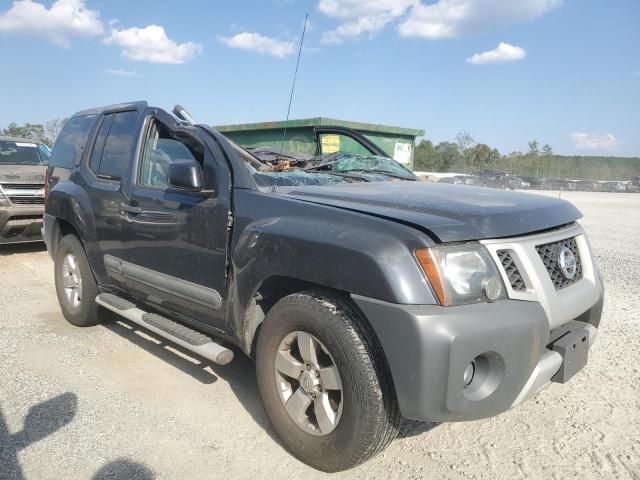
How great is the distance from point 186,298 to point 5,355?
189 cm

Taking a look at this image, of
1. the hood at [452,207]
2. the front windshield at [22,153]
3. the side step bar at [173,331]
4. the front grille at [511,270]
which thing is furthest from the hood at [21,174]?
the front grille at [511,270]

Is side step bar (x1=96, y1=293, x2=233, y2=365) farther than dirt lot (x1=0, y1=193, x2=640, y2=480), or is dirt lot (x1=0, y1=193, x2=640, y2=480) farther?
side step bar (x1=96, y1=293, x2=233, y2=365)

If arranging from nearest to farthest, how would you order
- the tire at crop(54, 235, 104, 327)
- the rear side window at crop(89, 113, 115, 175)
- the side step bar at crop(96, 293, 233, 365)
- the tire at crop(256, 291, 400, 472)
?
the tire at crop(256, 291, 400, 472)
the side step bar at crop(96, 293, 233, 365)
the rear side window at crop(89, 113, 115, 175)
the tire at crop(54, 235, 104, 327)

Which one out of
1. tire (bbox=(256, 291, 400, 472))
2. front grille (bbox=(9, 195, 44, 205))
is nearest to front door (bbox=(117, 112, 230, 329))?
tire (bbox=(256, 291, 400, 472))

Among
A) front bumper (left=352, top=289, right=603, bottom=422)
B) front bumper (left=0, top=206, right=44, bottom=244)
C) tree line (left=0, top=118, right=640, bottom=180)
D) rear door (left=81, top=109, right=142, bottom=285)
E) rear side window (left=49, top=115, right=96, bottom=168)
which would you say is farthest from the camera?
tree line (left=0, top=118, right=640, bottom=180)

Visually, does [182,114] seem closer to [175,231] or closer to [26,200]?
[175,231]

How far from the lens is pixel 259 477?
2555 millimetres

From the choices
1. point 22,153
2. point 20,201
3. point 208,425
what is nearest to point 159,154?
point 208,425

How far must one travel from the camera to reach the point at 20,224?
789cm

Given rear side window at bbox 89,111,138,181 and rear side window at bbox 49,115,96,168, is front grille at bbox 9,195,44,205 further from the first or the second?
rear side window at bbox 89,111,138,181

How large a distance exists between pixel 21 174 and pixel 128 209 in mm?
5618

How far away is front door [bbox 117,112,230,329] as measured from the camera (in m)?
3.08

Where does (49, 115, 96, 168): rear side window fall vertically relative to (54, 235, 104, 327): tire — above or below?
above

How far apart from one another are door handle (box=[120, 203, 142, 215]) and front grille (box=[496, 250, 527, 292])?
2508 mm
